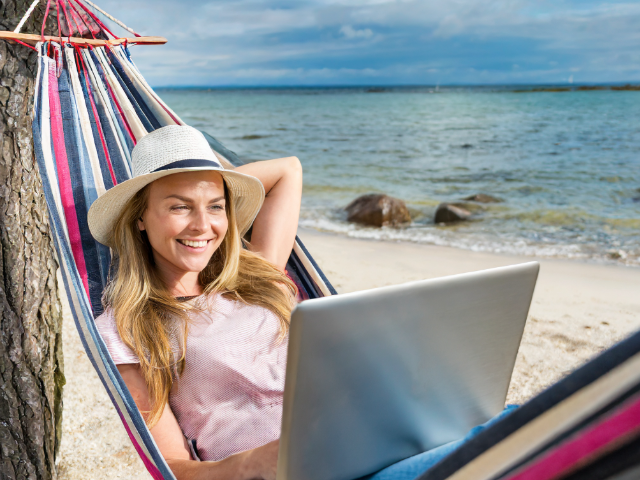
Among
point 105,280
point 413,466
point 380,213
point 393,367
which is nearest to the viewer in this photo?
point 393,367

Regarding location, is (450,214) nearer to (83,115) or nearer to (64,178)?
(83,115)

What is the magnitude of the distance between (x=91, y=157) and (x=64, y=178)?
146 millimetres

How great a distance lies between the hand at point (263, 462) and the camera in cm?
104

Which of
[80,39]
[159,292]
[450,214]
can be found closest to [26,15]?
[80,39]

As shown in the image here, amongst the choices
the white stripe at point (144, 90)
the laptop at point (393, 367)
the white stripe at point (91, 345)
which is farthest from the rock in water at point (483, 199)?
the laptop at point (393, 367)

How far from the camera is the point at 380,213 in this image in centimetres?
675

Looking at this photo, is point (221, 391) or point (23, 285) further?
point (23, 285)

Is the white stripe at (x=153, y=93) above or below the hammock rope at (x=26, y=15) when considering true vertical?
below

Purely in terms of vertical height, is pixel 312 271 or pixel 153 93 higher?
pixel 153 93

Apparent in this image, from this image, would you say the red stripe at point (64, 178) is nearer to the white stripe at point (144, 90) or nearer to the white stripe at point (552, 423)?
the white stripe at point (144, 90)

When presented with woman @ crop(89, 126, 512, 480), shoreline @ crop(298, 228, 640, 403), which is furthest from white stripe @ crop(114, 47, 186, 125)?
shoreline @ crop(298, 228, 640, 403)

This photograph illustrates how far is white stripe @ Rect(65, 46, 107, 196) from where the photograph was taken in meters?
1.71

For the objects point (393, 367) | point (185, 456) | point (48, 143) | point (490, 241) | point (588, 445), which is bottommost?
point (490, 241)

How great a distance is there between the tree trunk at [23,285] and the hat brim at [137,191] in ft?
0.95
